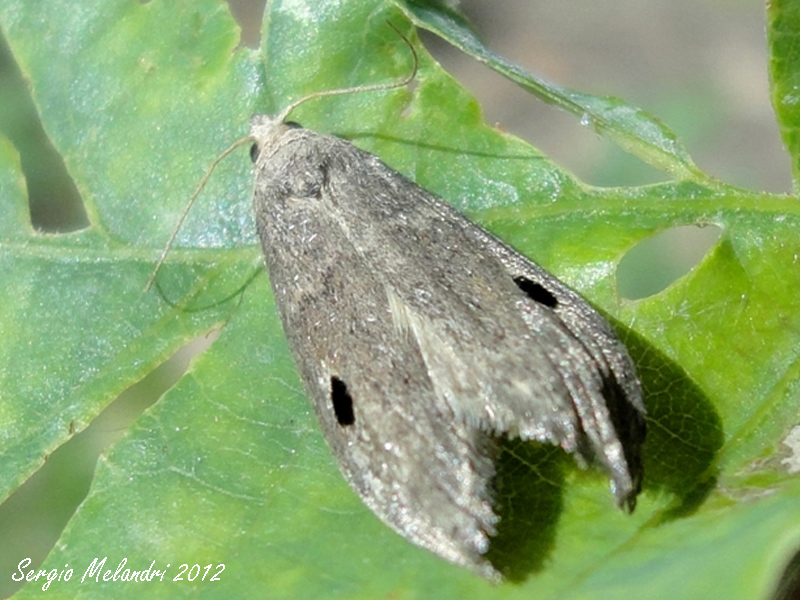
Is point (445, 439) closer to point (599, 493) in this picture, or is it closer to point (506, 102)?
point (599, 493)

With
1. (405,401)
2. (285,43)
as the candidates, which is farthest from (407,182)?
(405,401)

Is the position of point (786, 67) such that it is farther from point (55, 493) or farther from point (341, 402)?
point (55, 493)

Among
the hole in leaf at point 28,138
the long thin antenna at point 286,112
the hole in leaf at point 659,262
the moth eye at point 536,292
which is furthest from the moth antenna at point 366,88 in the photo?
the hole in leaf at point 659,262

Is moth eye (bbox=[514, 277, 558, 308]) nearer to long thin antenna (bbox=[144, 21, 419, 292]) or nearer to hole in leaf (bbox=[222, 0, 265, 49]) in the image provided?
long thin antenna (bbox=[144, 21, 419, 292])

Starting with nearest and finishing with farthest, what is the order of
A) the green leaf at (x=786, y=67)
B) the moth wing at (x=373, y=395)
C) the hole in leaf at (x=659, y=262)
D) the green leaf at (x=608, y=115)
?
the moth wing at (x=373, y=395)
the green leaf at (x=786, y=67)
the green leaf at (x=608, y=115)
the hole in leaf at (x=659, y=262)

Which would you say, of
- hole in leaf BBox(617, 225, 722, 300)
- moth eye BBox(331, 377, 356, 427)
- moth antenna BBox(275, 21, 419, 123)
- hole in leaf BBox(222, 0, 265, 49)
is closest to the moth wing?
moth eye BBox(331, 377, 356, 427)

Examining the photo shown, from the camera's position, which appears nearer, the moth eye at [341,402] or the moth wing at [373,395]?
the moth wing at [373,395]

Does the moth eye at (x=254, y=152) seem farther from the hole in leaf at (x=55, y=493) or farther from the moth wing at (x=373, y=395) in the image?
the hole in leaf at (x=55, y=493)
